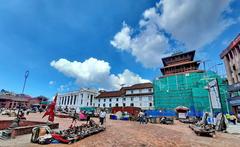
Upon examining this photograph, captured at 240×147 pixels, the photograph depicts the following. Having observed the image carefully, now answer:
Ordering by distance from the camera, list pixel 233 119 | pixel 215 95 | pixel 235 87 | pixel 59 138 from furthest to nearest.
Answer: pixel 235 87 → pixel 233 119 → pixel 215 95 → pixel 59 138

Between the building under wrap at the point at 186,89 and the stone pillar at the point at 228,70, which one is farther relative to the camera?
the building under wrap at the point at 186,89

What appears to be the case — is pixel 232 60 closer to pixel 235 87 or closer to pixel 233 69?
pixel 233 69

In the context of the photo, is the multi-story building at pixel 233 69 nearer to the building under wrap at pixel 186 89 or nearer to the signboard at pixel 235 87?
the signboard at pixel 235 87

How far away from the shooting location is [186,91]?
4175cm

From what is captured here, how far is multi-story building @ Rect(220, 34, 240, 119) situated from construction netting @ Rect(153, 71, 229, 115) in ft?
23.5

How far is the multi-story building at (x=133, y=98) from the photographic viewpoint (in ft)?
165

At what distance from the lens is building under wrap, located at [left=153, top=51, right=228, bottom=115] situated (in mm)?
38188

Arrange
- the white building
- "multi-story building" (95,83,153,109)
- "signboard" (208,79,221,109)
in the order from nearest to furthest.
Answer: "signboard" (208,79,221,109) → "multi-story building" (95,83,153,109) → the white building

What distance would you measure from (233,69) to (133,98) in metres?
32.3

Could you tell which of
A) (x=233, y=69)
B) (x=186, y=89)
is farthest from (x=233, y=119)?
(x=186, y=89)

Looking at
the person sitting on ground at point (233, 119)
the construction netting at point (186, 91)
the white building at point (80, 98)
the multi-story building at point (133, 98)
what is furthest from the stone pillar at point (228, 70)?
the white building at point (80, 98)

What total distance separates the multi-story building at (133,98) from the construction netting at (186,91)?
398cm

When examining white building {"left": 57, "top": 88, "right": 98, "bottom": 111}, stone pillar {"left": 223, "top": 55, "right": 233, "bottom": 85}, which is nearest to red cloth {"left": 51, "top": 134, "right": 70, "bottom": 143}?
stone pillar {"left": 223, "top": 55, "right": 233, "bottom": 85}

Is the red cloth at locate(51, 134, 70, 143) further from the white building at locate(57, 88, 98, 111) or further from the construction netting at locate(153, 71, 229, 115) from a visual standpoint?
the white building at locate(57, 88, 98, 111)
